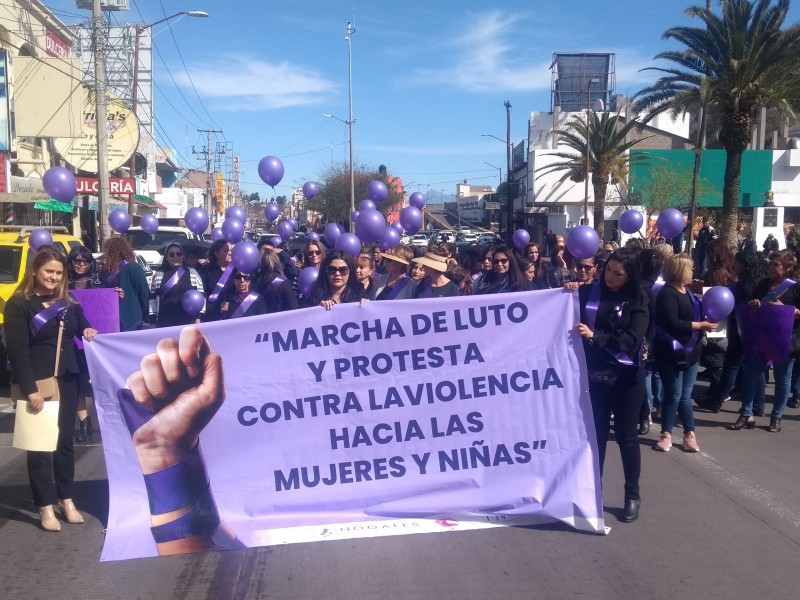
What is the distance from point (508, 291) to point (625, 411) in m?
2.71

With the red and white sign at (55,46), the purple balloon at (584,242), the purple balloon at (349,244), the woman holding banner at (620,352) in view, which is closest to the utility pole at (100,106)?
the red and white sign at (55,46)

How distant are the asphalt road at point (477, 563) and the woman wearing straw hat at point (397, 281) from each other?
7.72ft

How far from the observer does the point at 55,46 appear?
2569 cm

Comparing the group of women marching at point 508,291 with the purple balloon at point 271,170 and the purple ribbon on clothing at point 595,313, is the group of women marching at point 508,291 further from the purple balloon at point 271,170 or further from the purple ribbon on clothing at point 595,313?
the purple balloon at point 271,170

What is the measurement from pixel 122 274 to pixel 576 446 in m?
4.88

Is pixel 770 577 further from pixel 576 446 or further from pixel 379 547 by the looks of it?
pixel 379 547

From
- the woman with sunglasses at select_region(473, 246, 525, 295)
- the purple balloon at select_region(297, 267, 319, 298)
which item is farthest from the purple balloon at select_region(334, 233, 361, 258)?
the woman with sunglasses at select_region(473, 246, 525, 295)

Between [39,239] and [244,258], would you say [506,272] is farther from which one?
[39,239]

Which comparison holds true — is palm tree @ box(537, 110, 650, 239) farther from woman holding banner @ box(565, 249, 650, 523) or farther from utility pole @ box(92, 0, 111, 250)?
woman holding banner @ box(565, 249, 650, 523)

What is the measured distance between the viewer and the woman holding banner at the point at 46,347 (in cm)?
476

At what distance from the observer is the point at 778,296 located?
7309 mm

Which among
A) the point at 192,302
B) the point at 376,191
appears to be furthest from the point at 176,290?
the point at 376,191

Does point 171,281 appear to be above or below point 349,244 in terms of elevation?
below

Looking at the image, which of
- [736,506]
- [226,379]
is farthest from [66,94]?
[736,506]
